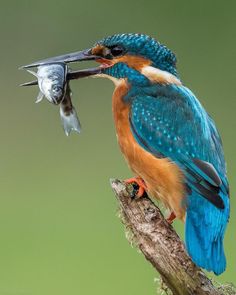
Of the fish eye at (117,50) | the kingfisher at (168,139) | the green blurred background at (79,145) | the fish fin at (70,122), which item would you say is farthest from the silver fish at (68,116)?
the green blurred background at (79,145)

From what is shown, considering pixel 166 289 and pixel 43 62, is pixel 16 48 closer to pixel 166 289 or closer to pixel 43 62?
pixel 43 62

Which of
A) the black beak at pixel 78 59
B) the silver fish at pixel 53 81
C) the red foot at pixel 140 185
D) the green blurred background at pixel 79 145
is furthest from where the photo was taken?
the green blurred background at pixel 79 145

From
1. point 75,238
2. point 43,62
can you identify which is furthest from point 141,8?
point 43,62

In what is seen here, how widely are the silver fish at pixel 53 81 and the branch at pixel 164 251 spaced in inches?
26.0

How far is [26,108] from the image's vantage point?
952 cm

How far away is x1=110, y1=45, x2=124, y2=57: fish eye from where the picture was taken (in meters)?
4.87

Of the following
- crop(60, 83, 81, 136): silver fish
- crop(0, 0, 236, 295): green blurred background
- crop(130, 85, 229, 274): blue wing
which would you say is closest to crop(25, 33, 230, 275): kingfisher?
crop(130, 85, 229, 274): blue wing

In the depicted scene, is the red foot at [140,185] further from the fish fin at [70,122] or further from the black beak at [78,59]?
the black beak at [78,59]

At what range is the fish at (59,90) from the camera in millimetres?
4797

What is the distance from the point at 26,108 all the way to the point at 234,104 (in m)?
1.58

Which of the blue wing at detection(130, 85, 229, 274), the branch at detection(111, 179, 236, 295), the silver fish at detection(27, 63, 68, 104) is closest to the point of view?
the branch at detection(111, 179, 236, 295)

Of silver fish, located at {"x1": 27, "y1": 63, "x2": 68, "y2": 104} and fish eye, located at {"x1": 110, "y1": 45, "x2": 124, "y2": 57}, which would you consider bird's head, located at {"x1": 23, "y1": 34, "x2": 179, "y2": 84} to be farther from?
silver fish, located at {"x1": 27, "y1": 63, "x2": 68, "y2": 104}

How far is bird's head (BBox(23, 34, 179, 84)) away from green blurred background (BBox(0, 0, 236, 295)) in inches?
67.5

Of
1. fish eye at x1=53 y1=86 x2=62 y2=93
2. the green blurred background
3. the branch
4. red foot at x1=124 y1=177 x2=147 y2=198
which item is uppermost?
the green blurred background
